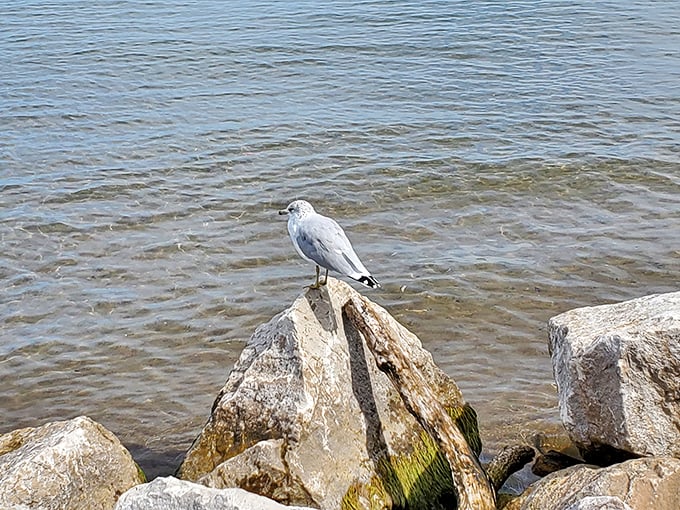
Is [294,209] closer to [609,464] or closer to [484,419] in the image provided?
[484,419]

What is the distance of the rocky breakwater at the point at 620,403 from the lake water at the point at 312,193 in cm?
152

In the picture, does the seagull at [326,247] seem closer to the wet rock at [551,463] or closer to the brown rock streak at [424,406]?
the brown rock streak at [424,406]

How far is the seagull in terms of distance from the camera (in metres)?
6.79

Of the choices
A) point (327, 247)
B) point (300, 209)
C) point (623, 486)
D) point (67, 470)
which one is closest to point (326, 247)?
point (327, 247)

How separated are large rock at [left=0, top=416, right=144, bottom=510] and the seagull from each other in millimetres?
1829

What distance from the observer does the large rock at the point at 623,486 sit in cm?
523

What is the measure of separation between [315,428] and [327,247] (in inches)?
55.6

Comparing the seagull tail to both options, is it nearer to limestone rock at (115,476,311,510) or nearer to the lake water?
the lake water

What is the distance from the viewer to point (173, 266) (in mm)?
11203

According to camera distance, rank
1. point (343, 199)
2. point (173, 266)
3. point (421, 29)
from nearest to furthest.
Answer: point (173, 266), point (343, 199), point (421, 29)

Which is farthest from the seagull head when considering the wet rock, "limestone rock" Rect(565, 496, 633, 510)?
"limestone rock" Rect(565, 496, 633, 510)

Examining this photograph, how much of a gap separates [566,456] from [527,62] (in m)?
14.1

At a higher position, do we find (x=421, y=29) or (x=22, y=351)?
(x=421, y=29)

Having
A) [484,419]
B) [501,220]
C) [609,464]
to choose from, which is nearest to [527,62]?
[501,220]
